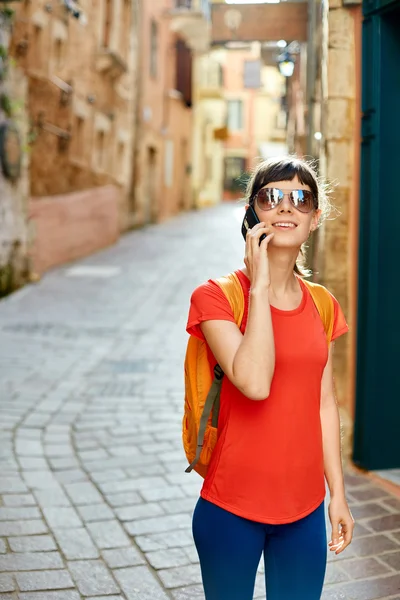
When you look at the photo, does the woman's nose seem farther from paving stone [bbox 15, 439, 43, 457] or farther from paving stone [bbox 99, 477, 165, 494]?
paving stone [bbox 15, 439, 43, 457]

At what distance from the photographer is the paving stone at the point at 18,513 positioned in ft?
14.1

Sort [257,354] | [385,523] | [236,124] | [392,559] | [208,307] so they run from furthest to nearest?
1. [236,124]
2. [385,523]
3. [392,559]
4. [208,307]
5. [257,354]

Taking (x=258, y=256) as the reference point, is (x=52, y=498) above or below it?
below

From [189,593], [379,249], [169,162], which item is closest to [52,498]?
[189,593]

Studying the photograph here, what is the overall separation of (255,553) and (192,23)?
26156 mm

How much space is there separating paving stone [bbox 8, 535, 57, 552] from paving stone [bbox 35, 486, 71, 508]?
0.46m

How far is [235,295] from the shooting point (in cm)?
221

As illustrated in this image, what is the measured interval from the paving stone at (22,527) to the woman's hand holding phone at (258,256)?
8.14ft

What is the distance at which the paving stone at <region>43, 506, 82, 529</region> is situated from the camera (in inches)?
168

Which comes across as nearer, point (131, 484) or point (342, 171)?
point (131, 484)

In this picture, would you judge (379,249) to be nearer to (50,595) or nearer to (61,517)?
(61,517)

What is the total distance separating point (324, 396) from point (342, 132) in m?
3.20

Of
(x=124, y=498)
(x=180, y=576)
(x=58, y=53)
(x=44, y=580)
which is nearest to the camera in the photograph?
(x=44, y=580)

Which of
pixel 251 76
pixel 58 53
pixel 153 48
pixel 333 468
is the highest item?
pixel 153 48
